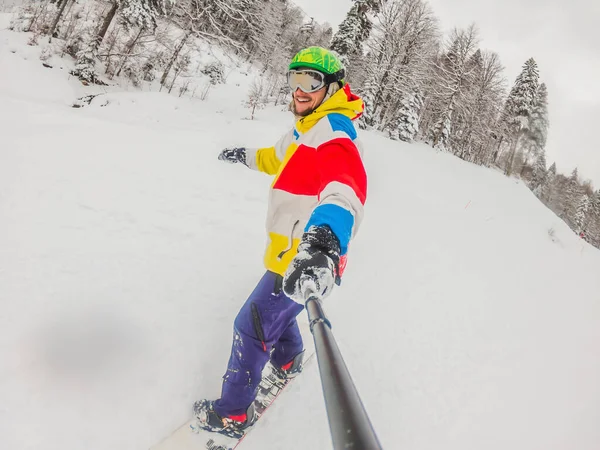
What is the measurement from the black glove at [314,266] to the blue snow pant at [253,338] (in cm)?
78

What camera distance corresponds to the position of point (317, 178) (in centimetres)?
182

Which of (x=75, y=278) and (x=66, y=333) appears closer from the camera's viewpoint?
(x=66, y=333)

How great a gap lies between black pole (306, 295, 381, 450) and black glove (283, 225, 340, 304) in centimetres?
25

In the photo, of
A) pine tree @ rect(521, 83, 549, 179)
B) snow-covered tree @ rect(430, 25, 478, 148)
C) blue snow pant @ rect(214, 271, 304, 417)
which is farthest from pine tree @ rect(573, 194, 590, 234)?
blue snow pant @ rect(214, 271, 304, 417)

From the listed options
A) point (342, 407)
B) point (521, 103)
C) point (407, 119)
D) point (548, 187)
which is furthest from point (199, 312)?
point (548, 187)

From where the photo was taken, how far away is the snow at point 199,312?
7.13 ft

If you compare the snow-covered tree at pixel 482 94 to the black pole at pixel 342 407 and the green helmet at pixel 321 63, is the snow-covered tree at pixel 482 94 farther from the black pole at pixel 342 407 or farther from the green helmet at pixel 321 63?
the black pole at pixel 342 407

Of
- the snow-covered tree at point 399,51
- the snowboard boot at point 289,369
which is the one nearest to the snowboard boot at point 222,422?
the snowboard boot at point 289,369

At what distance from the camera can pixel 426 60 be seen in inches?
859

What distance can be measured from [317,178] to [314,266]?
0.80m

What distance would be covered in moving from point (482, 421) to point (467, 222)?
6.99 meters

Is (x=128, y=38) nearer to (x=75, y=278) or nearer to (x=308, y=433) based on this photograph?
(x=75, y=278)

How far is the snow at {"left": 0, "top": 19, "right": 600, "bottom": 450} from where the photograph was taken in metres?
2.17

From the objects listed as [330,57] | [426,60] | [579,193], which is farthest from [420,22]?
[579,193]
